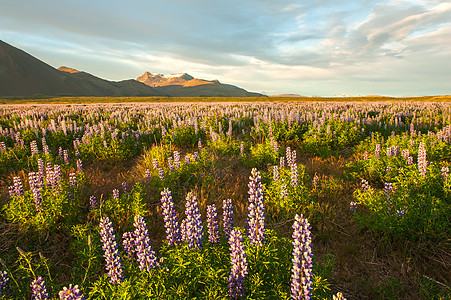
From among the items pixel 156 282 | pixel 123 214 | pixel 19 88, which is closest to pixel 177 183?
pixel 123 214

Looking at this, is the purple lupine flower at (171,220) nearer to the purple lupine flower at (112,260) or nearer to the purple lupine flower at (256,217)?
the purple lupine flower at (112,260)

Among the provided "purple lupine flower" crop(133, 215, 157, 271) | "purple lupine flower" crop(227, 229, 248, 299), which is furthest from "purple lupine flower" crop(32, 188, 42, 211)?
"purple lupine flower" crop(227, 229, 248, 299)

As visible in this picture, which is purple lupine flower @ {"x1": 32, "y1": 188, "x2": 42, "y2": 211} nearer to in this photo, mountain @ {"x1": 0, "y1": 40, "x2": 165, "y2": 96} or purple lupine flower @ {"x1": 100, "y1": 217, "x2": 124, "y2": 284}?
purple lupine flower @ {"x1": 100, "y1": 217, "x2": 124, "y2": 284}

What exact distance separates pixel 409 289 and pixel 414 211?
977mm

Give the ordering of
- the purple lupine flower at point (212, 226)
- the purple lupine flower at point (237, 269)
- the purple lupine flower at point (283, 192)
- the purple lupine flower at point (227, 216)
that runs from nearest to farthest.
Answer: the purple lupine flower at point (237, 269) < the purple lupine flower at point (212, 226) < the purple lupine flower at point (227, 216) < the purple lupine flower at point (283, 192)

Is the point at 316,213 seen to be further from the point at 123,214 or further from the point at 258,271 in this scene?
the point at 123,214

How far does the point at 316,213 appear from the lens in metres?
3.89

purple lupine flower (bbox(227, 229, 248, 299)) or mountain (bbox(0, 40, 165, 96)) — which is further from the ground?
mountain (bbox(0, 40, 165, 96))

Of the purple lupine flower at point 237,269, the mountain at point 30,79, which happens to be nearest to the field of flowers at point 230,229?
the purple lupine flower at point 237,269

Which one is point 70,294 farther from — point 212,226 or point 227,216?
point 227,216

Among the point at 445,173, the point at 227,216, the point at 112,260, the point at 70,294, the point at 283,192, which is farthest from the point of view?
the point at 283,192

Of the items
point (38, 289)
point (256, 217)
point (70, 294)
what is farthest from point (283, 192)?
point (38, 289)

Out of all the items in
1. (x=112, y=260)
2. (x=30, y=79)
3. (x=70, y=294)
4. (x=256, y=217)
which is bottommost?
(x=112, y=260)

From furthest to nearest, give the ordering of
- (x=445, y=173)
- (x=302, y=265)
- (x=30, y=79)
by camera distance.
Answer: (x=30, y=79)
(x=445, y=173)
(x=302, y=265)
